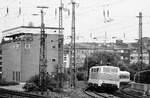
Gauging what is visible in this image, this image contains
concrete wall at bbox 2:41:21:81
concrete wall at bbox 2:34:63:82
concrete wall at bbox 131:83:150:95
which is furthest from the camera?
concrete wall at bbox 2:41:21:81

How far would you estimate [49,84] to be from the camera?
39438 mm

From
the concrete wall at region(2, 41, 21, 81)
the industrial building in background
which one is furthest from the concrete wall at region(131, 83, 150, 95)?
the concrete wall at region(2, 41, 21, 81)

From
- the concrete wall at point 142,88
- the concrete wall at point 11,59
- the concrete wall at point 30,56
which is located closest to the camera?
the concrete wall at point 142,88

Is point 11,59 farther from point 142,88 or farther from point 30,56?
point 142,88

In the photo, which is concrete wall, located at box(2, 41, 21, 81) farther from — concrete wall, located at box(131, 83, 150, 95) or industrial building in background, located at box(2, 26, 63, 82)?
concrete wall, located at box(131, 83, 150, 95)

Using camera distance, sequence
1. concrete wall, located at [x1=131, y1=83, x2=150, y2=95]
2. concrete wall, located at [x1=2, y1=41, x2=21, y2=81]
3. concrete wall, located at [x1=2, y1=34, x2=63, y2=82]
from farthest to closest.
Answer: concrete wall, located at [x1=2, y1=41, x2=21, y2=81] → concrete wall, located at [x1=2, y1=34, x2=63, y2=82] → concrete wall, located at [x1=131, y1=83, x2=150, y2=95]

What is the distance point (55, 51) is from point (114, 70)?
1320 inches

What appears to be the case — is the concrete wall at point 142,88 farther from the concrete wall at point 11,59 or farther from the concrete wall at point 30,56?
the concrete wall at point 11,59

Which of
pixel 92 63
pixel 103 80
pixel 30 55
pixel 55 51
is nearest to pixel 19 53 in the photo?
pixel 30 55

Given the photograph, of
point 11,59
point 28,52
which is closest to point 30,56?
point 28,52

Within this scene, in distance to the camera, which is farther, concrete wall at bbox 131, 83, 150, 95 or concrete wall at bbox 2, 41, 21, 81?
concrete wall at bbox 2, 41, 21, 81

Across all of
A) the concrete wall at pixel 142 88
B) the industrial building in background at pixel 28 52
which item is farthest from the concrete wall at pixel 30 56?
the concrete wall at pixel 142 88

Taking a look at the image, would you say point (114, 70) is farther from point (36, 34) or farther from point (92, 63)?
point (92, 63)

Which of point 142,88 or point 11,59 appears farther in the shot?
point 11,59
